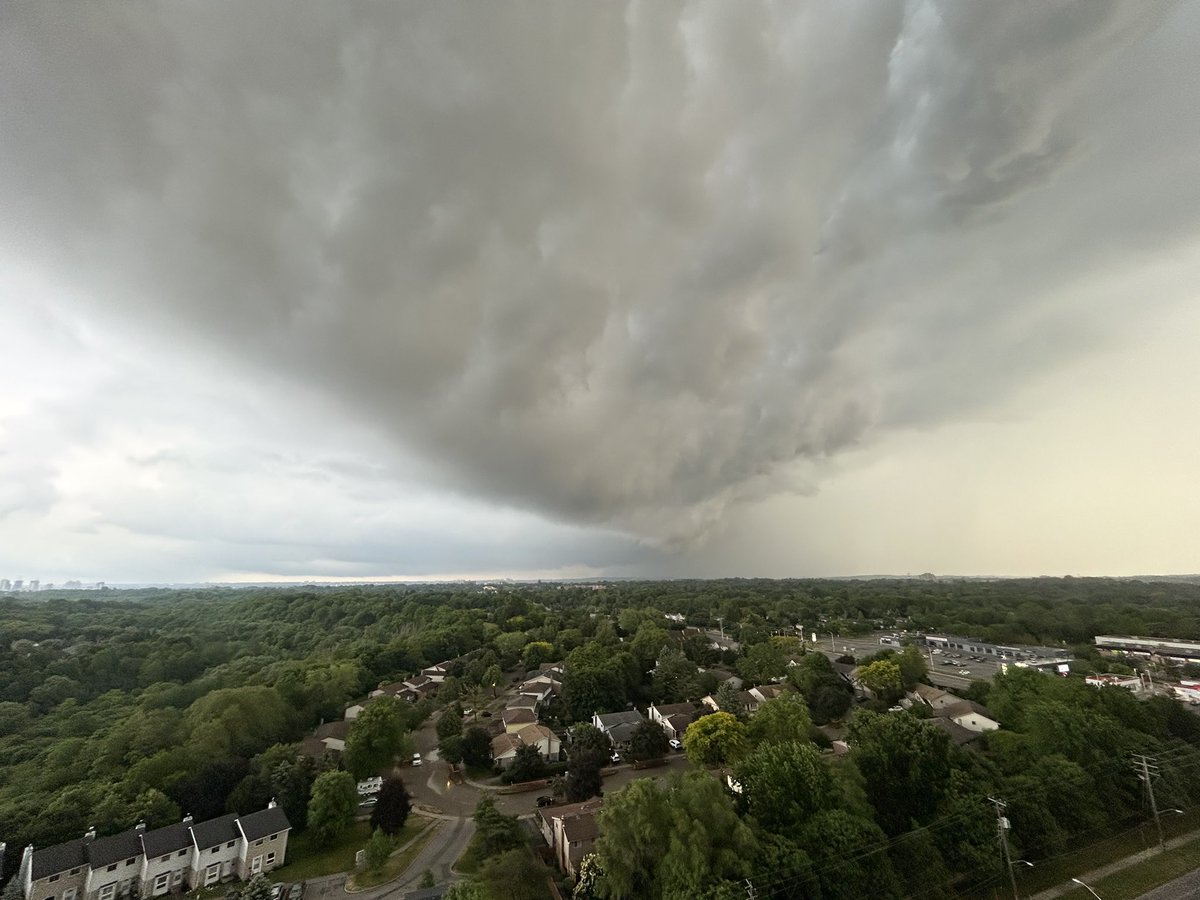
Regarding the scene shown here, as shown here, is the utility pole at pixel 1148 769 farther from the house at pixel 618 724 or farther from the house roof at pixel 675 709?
the house at pixel 618 724

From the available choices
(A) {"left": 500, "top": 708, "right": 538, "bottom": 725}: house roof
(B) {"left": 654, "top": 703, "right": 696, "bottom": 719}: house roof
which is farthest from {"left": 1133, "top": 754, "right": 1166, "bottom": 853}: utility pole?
(A) {"left": 500, "top": 708, "right": 538, "bottom": 725}: house roof

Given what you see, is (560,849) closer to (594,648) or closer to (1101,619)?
(594,648)

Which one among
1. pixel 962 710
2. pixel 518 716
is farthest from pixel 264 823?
pixel 962 710

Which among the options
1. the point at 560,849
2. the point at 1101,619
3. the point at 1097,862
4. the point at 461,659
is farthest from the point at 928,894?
the point at 1101,619

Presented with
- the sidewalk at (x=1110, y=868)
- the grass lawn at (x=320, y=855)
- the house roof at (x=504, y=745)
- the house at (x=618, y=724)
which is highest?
the sidewalk at (x=1110, y=868)

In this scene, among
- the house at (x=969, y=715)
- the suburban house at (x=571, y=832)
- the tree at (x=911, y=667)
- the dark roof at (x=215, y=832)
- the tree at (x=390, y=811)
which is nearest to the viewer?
the suburban house at (x=571, y=832)

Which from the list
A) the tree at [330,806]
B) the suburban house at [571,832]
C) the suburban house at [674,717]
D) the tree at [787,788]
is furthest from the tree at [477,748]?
the tree at [787,788]

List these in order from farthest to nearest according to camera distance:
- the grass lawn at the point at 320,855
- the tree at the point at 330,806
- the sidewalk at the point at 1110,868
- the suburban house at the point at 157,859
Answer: the tree at the point at 330,806
the grass lawn at the point at 320,855
the suburban house at the point at 157,859
the sidewalk at the point at 1110,868
